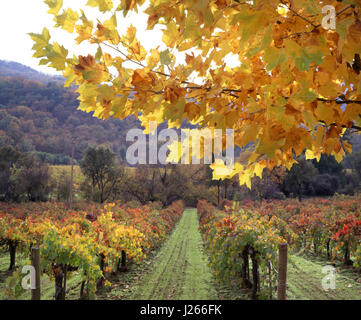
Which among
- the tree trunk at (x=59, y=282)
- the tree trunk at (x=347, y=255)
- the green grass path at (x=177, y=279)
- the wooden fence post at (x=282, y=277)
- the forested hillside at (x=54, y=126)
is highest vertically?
the forested hillside at (x=54, y=126)

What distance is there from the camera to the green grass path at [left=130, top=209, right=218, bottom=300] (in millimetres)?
5867

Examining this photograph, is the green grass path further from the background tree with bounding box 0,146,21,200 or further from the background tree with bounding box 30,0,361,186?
the background tree with bounding box 0,146,21,200

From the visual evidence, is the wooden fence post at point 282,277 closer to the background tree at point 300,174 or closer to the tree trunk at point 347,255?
the tree trunk at point 347,255

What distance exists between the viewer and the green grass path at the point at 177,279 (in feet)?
19.2

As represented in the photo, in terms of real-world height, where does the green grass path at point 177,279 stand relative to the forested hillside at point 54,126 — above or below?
below

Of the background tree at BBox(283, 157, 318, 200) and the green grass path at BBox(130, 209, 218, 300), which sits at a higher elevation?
the background tree at BBox(283, 157, 318, 200)

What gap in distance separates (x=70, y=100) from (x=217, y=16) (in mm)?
61366

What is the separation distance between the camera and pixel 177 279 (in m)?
7.02

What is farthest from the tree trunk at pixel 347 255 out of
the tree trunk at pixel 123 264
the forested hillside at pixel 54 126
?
the forested hillside at pixel 54 126

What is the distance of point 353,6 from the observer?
2.21 ft

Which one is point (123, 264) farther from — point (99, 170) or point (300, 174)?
point (300, 174)

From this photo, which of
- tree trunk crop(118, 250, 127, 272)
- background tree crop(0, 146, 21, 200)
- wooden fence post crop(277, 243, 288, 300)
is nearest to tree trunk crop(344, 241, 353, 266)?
tree trunk crop(118, 250, 127, 272)

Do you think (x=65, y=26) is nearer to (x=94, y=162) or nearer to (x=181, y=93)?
(x=181, y=93)

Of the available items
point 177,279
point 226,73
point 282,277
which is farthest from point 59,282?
point 226,73
